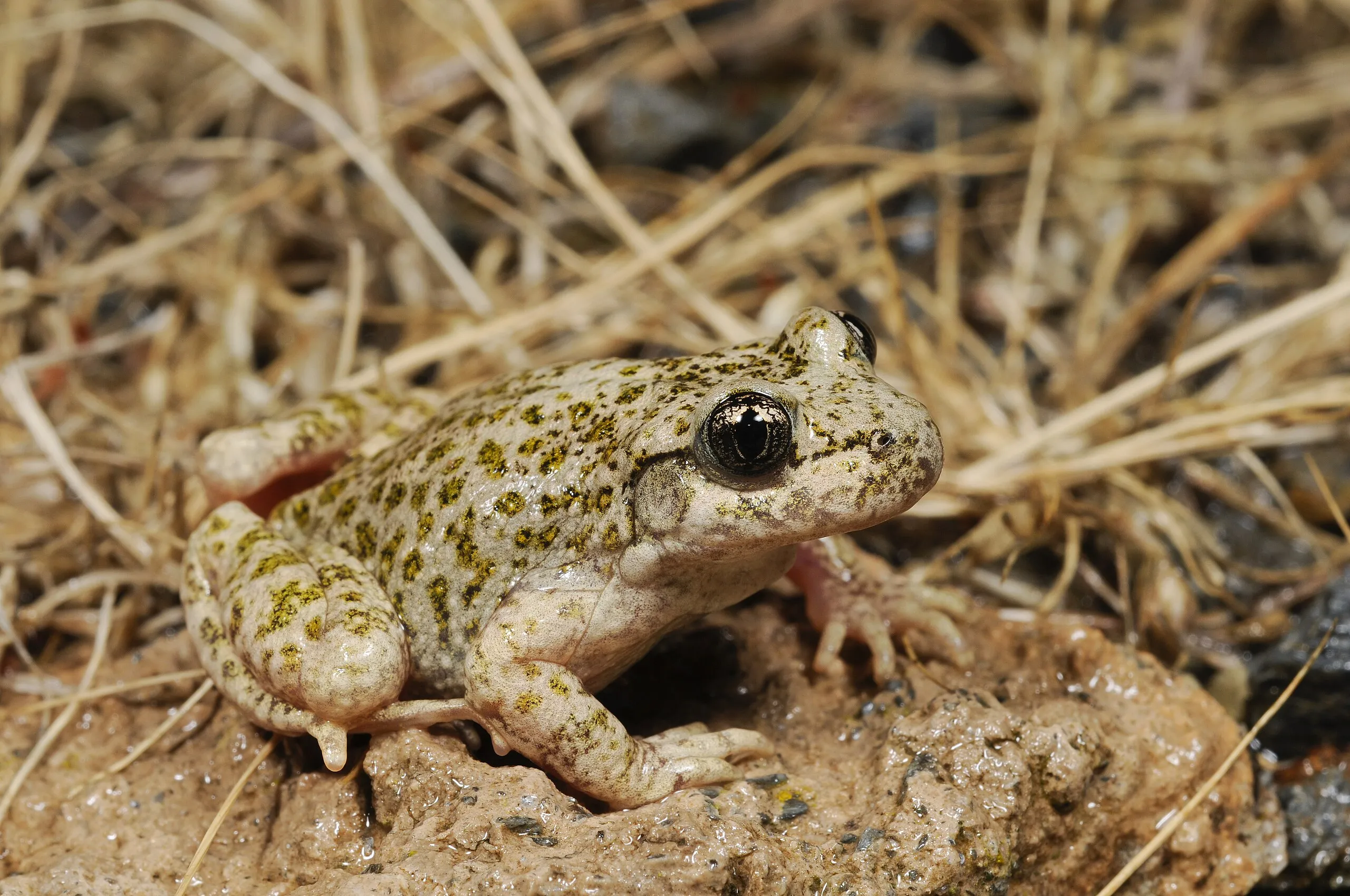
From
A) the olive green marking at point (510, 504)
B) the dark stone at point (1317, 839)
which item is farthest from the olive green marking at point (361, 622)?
the dark stone at point (1317, 839)

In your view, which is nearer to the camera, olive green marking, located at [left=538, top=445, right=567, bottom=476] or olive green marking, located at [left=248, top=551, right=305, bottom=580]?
olive green marking, located at [left=538, top=445, right=567, bottom=476]

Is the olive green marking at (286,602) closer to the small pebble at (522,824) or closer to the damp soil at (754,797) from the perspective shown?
the damp soil at (754,797)

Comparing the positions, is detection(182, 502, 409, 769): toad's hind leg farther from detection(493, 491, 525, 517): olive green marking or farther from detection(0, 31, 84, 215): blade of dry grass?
detection(0, 31, 84, 215): blade of dry grass

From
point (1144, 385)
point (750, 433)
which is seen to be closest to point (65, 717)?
point (750, 433)

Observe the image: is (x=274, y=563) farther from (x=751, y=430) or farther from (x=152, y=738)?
(x=751, y=430)

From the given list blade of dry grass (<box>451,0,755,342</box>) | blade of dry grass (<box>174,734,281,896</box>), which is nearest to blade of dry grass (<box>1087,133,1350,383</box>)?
blade of dry grass (<box>451,0,755,342</box>)
